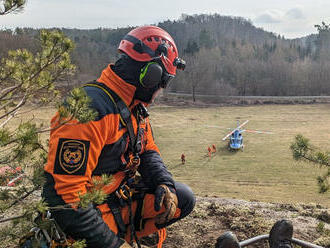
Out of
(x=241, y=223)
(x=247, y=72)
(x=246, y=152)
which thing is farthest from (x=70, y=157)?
(x=247, y=72)

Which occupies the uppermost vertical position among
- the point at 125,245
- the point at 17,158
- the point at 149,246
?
the point at 17,158

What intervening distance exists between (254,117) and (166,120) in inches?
343

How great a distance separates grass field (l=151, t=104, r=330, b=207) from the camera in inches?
461

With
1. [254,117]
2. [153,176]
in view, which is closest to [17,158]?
[153,176]

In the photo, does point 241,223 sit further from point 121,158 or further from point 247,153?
point 247,153

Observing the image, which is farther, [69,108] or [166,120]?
[166,120]

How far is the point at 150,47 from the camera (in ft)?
9.06

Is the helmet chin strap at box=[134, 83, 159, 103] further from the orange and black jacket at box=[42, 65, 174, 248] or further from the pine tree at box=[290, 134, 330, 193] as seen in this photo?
the pine tree at box=[290, 134, 330, 193]

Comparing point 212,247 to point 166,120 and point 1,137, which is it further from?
point 166,120

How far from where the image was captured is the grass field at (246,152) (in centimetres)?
1163

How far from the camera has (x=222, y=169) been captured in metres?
15.0

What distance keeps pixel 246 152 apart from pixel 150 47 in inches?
641

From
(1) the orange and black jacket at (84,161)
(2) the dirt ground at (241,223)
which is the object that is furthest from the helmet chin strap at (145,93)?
(2) the dirt ground at (241,223)

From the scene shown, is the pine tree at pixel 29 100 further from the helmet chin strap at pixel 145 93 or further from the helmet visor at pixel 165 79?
the helmet visor at pixel 165 79
